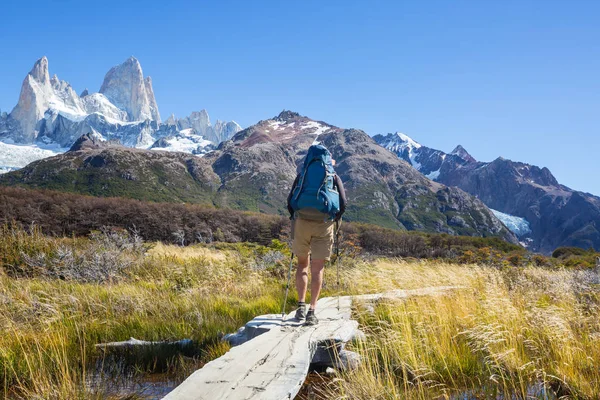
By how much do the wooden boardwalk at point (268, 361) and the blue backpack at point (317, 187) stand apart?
162 cm

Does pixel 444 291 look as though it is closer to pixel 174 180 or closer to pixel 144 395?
pixel 144 395

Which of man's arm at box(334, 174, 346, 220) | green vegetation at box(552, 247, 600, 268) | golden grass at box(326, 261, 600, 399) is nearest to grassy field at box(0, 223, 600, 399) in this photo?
golden grass at box(326, 261, 600, 399)

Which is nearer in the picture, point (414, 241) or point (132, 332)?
point (132, 332)

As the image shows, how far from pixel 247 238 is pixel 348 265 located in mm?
40367

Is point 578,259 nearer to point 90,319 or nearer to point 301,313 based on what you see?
point 301,313

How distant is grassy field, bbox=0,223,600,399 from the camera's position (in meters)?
3.71

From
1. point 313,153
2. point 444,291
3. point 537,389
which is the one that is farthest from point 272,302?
point 537,389

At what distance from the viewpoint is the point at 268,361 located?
13.0ft

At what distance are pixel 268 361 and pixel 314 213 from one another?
228cm

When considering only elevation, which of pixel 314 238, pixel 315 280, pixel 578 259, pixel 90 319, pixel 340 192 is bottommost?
pixel 578 259

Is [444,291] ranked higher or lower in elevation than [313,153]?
lower

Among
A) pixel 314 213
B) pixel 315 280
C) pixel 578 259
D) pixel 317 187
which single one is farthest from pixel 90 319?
pixel 578 259

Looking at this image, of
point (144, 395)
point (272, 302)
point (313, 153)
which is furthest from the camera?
point (272, 302)

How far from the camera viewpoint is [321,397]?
147 inches
